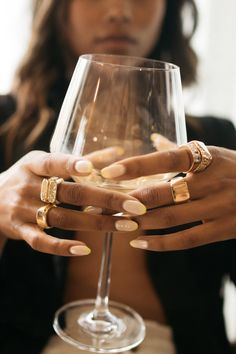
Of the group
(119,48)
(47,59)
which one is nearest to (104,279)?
(119,48)

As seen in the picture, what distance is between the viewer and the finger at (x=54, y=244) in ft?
1.41

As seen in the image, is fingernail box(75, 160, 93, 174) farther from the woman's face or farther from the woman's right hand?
the woman's face

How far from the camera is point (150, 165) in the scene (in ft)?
1.35

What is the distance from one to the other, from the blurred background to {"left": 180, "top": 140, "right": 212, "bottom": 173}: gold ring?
0.76 m

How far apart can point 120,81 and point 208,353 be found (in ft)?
1.51

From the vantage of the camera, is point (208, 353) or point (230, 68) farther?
point (230, 68)

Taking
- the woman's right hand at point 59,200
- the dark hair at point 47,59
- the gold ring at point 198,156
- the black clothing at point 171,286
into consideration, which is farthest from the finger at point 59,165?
the dark hair at point 47,59

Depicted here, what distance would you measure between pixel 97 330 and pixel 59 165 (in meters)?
0.22

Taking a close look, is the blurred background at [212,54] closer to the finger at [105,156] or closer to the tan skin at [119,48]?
the tan skin at [119,48]

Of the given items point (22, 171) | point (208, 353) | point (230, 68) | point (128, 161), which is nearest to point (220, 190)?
point (128, 161)

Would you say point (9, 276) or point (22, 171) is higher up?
point (22, 171)

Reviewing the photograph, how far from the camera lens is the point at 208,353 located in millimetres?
661

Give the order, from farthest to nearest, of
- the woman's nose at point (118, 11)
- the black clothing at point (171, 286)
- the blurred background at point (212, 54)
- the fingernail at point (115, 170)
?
the blurred background at point (212, 54), the woman's nose at point (118, 11), the black clothing at point (171, 286), the fingernail at point (115, 170)

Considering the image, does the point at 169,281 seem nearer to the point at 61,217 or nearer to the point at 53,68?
the point at 61,217
